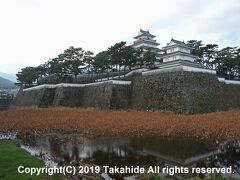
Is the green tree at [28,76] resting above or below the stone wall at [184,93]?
above

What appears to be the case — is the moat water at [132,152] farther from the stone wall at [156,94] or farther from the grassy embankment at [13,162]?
the stone wall at [156,94]

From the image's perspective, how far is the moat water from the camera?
1233 centimetres

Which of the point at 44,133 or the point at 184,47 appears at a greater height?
the point at 184,47

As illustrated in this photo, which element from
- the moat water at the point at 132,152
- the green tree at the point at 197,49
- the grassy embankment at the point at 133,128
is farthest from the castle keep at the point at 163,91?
the moat water at the point at 132,152

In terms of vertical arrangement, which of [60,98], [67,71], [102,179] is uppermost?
[67,71]

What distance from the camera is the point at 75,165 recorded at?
39.1 feet

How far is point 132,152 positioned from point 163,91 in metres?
22.1

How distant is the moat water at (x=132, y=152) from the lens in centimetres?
1233

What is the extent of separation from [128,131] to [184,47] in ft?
86.4

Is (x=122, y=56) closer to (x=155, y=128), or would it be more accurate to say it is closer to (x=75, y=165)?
(x=155, y=128)

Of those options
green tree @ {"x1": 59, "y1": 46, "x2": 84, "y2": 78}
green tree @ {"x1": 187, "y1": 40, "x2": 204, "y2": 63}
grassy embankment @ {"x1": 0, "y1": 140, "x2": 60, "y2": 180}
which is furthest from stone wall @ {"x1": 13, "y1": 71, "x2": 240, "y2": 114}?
grassy embankment @ {"x1": 0, "y1": 140, "x2": 60, "y2": 180}

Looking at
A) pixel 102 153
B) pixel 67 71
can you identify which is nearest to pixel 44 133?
pixel 102 153

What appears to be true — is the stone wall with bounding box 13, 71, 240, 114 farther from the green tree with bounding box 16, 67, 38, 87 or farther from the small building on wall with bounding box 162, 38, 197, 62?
the green tree with bounding box 16, 67, 38, 87

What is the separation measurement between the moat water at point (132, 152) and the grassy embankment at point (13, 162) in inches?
33.4
